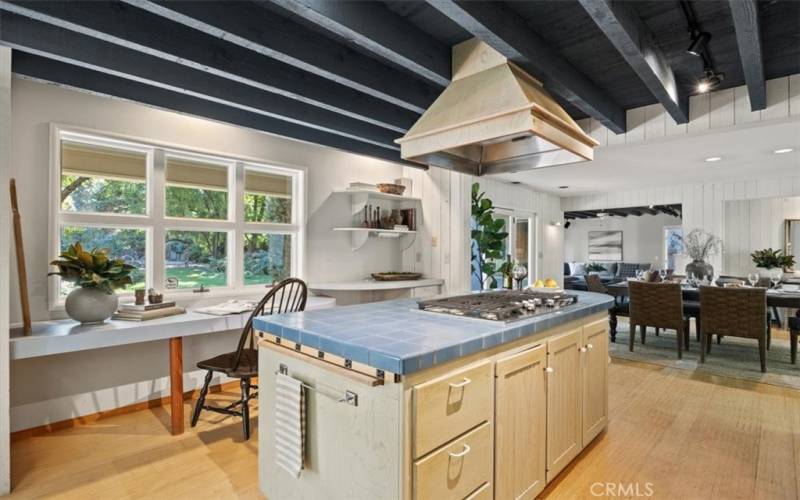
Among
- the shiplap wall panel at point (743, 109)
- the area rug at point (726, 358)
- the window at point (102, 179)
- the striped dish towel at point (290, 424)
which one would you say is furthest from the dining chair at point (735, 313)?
the window at point (102, 179)

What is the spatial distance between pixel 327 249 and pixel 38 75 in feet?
8.23

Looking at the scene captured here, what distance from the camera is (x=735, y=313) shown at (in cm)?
390

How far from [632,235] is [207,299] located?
11.2 meters

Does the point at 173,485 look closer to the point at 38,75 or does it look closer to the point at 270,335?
the point at 270,335

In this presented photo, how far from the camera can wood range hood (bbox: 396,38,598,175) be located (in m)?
1.77

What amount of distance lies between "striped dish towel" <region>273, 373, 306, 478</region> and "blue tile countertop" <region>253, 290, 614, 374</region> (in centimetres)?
19

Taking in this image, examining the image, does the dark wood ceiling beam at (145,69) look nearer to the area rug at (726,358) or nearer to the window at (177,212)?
the window at (177,212)

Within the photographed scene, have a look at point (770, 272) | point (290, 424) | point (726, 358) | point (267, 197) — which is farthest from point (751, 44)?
point (770, 272)

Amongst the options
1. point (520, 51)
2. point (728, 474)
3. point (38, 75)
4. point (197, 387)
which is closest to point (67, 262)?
point (38, 75)

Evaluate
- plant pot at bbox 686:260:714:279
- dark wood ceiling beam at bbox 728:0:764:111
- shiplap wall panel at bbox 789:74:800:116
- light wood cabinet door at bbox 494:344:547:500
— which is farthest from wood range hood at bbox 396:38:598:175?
plant pot at bbox 686:260:714:279

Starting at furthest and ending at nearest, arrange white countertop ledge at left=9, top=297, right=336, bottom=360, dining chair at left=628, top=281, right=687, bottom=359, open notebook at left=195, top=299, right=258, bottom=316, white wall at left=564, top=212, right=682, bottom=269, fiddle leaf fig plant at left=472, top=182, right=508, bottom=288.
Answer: white wall at left=564, top=212, right=682, bottom=269 → fiddle leaf fig plant at left=472, top=182, right=508, bottom=288 → dining chair at left=628, top=281, right=687, bottom=359 → open notebook at left=195, top=299, right=258, bottom=316 → white countertop ledge at left=9, top=297, right=336, bottom=360

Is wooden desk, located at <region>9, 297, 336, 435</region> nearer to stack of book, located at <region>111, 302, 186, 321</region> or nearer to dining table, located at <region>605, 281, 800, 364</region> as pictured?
stack of book, located at <region>111, 302, 186, 321</region>

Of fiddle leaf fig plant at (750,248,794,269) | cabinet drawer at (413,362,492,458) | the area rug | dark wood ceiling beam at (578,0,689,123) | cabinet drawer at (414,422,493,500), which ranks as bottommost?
the area rug

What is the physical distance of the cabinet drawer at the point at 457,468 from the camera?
135cm
